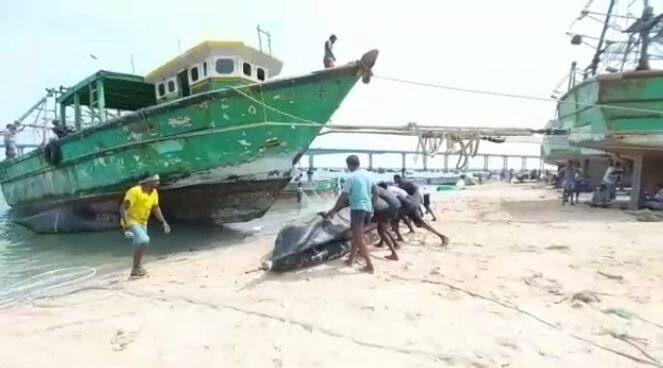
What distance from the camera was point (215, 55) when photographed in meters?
10.7

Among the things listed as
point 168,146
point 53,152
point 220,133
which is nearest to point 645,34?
point 220,133

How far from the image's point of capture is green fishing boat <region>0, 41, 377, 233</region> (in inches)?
384

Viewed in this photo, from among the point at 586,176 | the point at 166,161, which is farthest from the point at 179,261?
the point at 586,176

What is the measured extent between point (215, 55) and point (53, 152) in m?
6.04

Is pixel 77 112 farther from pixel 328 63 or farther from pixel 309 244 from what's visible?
pixel 309 244

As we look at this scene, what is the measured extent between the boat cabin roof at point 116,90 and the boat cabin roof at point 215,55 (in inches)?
41.3

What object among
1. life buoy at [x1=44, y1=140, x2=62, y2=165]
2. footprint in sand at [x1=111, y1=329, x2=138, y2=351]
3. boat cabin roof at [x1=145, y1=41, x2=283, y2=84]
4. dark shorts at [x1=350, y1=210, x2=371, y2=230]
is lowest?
footprint in sand at [x1=111, y1=329, x2=138, y2=351]

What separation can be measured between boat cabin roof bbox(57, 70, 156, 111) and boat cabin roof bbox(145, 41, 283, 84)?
105cm

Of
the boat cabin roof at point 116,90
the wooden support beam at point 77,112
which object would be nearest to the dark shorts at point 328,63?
the boat cabin roof at point 116,90

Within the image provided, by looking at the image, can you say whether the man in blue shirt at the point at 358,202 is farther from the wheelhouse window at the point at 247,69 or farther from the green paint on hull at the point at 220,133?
the wheelhouse window at the point at 247,69

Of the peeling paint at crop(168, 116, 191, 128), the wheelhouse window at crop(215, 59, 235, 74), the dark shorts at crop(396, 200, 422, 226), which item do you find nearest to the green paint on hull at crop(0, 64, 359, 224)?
the peeling paint at crop(168, 116, 191, 128)

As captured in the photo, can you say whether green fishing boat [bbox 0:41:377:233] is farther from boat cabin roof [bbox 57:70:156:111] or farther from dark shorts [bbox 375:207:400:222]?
dark shorts [bbox 375:207:400:222]

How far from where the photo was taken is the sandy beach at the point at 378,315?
3.28 meters

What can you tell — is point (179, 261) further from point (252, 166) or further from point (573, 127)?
point (573, 127)
